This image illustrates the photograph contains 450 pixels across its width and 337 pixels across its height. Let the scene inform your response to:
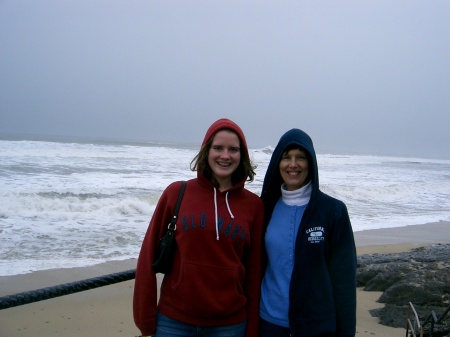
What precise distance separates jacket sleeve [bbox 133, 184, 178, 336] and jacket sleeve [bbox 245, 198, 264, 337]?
0.46m

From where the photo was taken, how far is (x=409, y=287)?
18.1ft

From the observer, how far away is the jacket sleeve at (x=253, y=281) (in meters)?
2.28

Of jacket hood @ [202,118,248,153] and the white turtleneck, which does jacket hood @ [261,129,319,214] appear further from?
jacket hood @ [202,118,248,153]

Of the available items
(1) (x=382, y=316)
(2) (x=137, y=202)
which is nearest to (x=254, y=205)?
(1) (x=382, y=316)

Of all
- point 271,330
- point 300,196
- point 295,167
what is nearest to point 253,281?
point 271,330

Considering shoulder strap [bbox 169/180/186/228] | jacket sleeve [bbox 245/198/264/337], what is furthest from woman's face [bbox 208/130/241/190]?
jacket sleeve [bbox 245/198/264/337]

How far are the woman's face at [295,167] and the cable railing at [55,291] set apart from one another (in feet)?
3.19

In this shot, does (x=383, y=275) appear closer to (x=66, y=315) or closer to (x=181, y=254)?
(x=66, y=315)

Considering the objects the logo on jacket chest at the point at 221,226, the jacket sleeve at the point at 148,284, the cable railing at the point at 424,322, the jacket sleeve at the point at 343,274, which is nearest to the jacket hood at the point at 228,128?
the logo on jacket chest at the point at 221,226

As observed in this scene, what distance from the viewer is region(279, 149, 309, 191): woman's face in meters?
2.35

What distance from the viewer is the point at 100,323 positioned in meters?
5.61

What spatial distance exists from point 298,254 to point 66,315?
14.9 ft

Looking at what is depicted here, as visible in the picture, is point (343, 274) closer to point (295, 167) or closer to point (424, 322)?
point (295, 167)

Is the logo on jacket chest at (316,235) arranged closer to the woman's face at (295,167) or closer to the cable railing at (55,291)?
the woman's face at (295,167)
